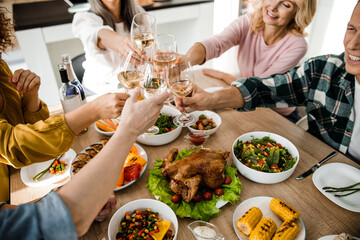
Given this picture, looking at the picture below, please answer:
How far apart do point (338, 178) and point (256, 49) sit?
1498 mm

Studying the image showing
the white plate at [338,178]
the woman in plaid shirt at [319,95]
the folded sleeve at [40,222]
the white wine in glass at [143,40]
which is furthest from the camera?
the white wine in glass at [143,40]

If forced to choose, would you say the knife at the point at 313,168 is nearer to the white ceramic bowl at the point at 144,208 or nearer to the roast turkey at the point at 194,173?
the roast turkey at the point at 194,173

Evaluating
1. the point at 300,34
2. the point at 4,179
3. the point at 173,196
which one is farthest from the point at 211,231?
the point at 300,34

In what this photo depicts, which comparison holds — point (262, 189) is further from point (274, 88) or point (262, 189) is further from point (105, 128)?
point (105, 128)

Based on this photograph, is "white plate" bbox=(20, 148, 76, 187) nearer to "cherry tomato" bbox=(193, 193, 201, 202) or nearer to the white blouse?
"cherry tomato" bbox=(193, 193, 201, 202)

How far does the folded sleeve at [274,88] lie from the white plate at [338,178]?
57 centimetres

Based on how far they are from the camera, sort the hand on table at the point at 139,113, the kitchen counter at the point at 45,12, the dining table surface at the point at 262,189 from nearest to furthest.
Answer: the hand on table at the point at 139,113
the dining table surface at the point at 262,189
the kitchen counter at the point at 45,12

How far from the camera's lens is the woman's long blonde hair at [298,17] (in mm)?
1954

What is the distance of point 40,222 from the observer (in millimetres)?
636

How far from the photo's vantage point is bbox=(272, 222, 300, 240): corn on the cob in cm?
93

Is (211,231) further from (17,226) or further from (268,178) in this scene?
(17,226)

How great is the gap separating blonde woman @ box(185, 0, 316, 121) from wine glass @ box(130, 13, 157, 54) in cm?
39

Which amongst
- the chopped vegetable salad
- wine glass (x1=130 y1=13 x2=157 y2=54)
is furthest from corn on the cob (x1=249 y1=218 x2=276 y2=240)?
wine glass (x1=130 y1=13 x2=157 y2=54)

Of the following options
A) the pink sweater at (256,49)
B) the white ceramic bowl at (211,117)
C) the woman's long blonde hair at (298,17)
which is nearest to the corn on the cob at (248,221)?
the white ceramic bowl at (211,117)
